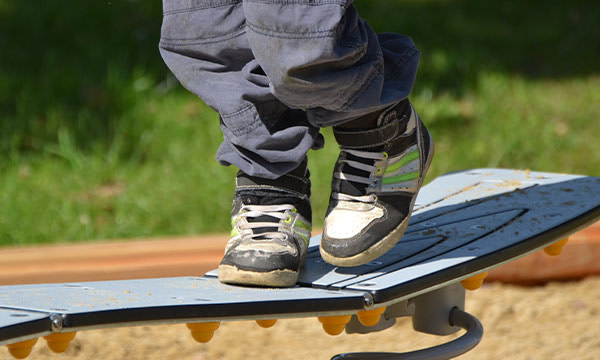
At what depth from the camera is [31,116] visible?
124 inches

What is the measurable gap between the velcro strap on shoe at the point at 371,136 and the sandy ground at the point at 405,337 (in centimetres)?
75

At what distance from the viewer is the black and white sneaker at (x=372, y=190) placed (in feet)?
4.77

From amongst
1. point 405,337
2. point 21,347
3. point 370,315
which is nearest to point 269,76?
point 370,315

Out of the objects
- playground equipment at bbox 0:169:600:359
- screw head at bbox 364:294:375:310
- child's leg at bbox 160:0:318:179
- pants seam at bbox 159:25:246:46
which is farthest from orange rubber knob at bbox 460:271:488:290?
pants seam at bbox 159:25:246:46

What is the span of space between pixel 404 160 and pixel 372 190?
0.09 metres

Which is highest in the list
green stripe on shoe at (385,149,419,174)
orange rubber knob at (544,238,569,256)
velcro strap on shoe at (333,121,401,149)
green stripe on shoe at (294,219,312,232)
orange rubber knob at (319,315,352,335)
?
velcro strap on shoe at (333,121,401,149)

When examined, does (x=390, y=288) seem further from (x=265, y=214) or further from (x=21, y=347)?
(x=21, y=347)

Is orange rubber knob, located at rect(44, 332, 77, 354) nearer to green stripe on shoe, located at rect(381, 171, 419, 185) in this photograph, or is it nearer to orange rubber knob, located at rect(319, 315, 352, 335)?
orange rubber knob, located at rect(319, 315, 352, 335)

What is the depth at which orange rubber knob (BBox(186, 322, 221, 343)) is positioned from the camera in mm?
1281

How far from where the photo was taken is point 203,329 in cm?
129

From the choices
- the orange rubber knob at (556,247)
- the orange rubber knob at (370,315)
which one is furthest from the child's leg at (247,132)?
the orange rubber knob at (556,247)

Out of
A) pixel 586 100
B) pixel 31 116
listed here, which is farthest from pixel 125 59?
pixel 586 100

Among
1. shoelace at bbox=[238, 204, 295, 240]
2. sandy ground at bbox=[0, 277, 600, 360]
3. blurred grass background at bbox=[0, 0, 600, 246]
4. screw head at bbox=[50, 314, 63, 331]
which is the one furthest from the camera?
blurred grass background at bbox=[0, 0, 600, 246]

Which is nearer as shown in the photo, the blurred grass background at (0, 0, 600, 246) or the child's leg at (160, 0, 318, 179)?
the child's leg at (160, 0, 318, 179)
